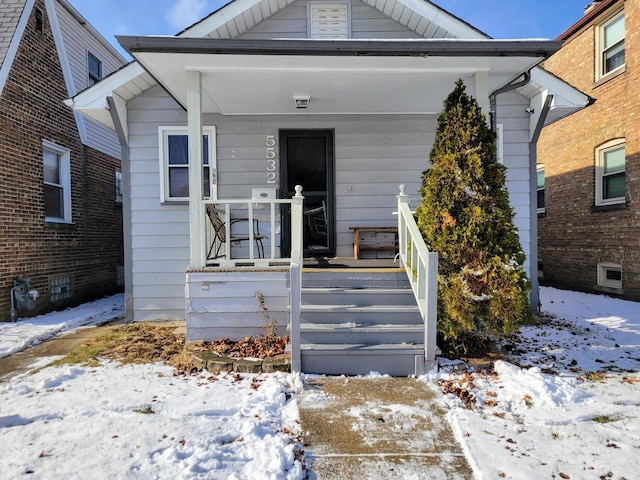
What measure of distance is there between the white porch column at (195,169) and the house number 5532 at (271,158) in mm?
1704

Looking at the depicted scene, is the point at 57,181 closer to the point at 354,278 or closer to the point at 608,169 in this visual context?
the point at 354,278

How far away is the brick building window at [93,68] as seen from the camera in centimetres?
893

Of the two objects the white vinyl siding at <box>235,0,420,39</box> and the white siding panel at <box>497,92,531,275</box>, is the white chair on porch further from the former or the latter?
the white siding panel at <box>497,92,531,275</box>

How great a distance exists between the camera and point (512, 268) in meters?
3.64

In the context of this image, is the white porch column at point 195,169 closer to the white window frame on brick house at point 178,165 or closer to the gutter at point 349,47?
the gutter at point 349,47

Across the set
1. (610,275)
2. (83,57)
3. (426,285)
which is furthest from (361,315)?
(83,57)

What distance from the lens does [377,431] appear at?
8.82ft

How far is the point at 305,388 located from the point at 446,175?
242 cm

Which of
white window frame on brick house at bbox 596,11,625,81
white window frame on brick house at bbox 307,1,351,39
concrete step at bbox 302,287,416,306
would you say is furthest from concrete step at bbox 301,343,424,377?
white window frame on brick house at bbox 596,11,625,81

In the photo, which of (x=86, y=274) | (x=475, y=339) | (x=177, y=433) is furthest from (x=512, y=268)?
(x=86, y=274)

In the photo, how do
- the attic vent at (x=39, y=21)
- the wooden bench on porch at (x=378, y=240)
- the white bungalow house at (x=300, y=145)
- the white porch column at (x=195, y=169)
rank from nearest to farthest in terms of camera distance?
the white bungalow house at (x=300, y=145) → the white porch column at (x=195, y=169) → the wooden bench on porch at (x=378, y=240) → the attic vent at (x=39, y=21)

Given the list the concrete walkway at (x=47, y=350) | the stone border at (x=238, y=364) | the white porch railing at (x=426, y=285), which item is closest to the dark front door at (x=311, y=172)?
the white porch railing at (x=426, y=285)

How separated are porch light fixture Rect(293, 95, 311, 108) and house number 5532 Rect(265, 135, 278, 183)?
76 centimetres

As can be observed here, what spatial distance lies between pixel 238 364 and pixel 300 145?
363 cm
